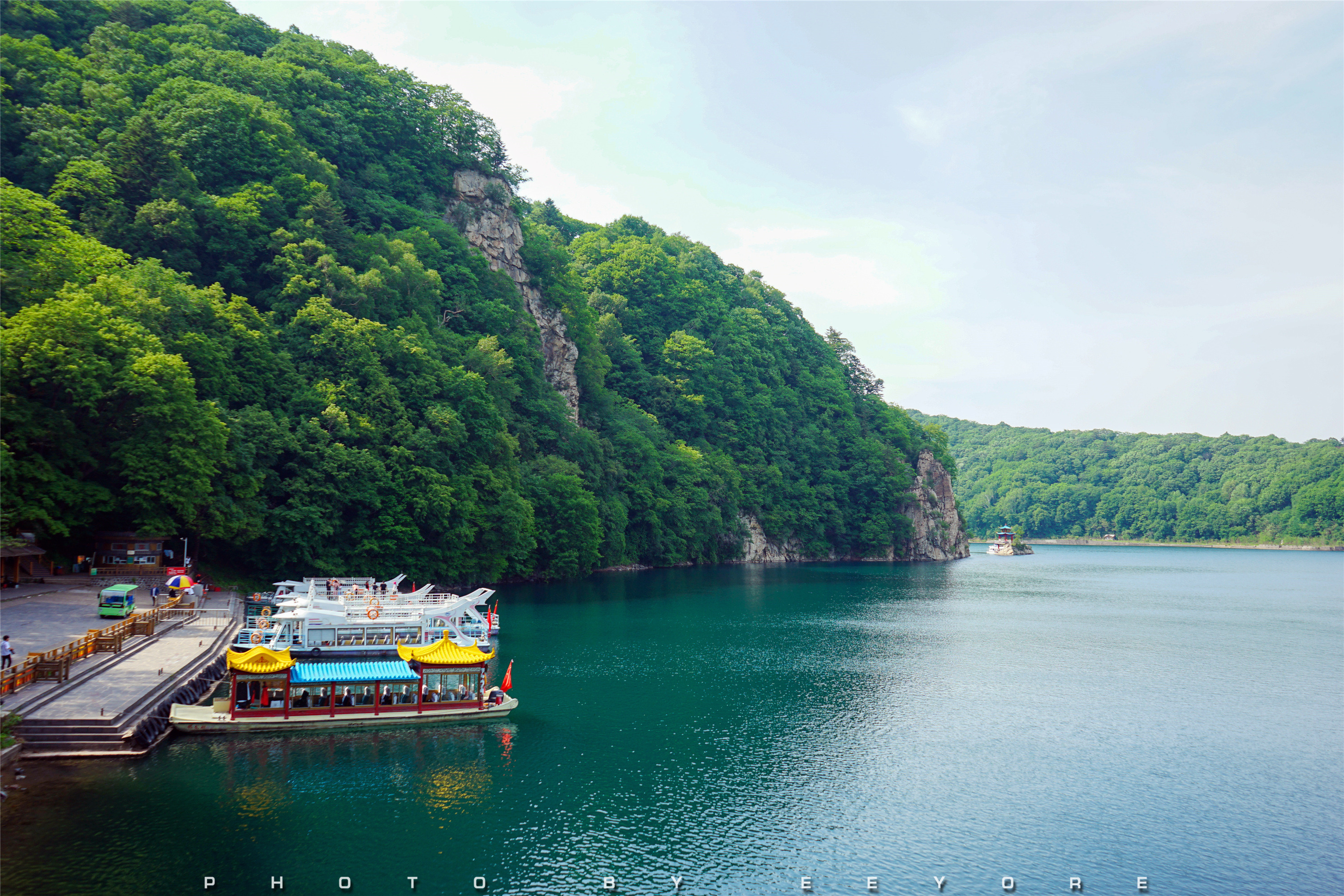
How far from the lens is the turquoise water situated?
23.3 m

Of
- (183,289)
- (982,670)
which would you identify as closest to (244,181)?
(183,289)

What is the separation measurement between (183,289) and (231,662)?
3698 cm

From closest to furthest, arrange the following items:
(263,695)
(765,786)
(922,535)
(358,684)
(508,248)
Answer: (765,786) < (263,695) < (358,684) < (508,248) < (922,535)

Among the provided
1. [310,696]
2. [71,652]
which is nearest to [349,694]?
[310,696]

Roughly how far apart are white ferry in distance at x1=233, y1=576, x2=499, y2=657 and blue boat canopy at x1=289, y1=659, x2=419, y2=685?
1.20 m

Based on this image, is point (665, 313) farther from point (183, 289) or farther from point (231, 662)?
point (231, 662)

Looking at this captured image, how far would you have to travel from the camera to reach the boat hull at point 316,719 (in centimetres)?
3219

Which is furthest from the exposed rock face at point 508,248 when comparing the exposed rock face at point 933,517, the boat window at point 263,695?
the exposed rock face at point 933,517

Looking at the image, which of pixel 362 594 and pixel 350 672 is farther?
pixel 362 594

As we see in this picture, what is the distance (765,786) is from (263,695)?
20.8m

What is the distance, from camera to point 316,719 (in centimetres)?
3416

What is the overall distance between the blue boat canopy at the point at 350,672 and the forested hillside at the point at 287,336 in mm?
20865

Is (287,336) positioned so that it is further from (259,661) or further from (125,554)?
(259,661)

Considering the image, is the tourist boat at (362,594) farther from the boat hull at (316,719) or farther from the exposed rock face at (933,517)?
the exposed rock face at (933,517)
